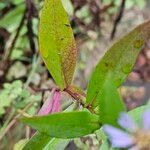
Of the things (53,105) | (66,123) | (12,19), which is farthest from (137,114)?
(12,19)

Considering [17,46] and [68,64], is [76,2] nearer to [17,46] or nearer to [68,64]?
[17,46]

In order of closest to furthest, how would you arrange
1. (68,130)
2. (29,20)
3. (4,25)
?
(68,130) → (29,20) → (4,25)

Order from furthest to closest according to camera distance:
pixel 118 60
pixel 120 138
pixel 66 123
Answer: pixel 118 60
pixel 66 123
pixel 120 138

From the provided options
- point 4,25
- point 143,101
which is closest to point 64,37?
point 4,25

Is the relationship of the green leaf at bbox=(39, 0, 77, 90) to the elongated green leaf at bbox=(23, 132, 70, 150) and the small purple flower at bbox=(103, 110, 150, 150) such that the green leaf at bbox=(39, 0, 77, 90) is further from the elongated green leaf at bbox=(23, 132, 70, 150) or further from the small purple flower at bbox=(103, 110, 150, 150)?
the small purple flower at bbox=(103, 110, 150, 150)

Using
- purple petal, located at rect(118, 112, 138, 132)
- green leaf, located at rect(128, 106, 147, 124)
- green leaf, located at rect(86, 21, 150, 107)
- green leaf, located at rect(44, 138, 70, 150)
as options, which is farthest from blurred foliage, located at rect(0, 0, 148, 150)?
purple petal, located at rect(118, 112, 138, 132)

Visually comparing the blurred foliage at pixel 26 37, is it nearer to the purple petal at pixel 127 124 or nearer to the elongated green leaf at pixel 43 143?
the elongated green leaf at pixel 43 143

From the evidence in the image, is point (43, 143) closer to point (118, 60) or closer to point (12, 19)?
point (118, 60)

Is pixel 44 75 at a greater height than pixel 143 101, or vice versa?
pixel 44 75
